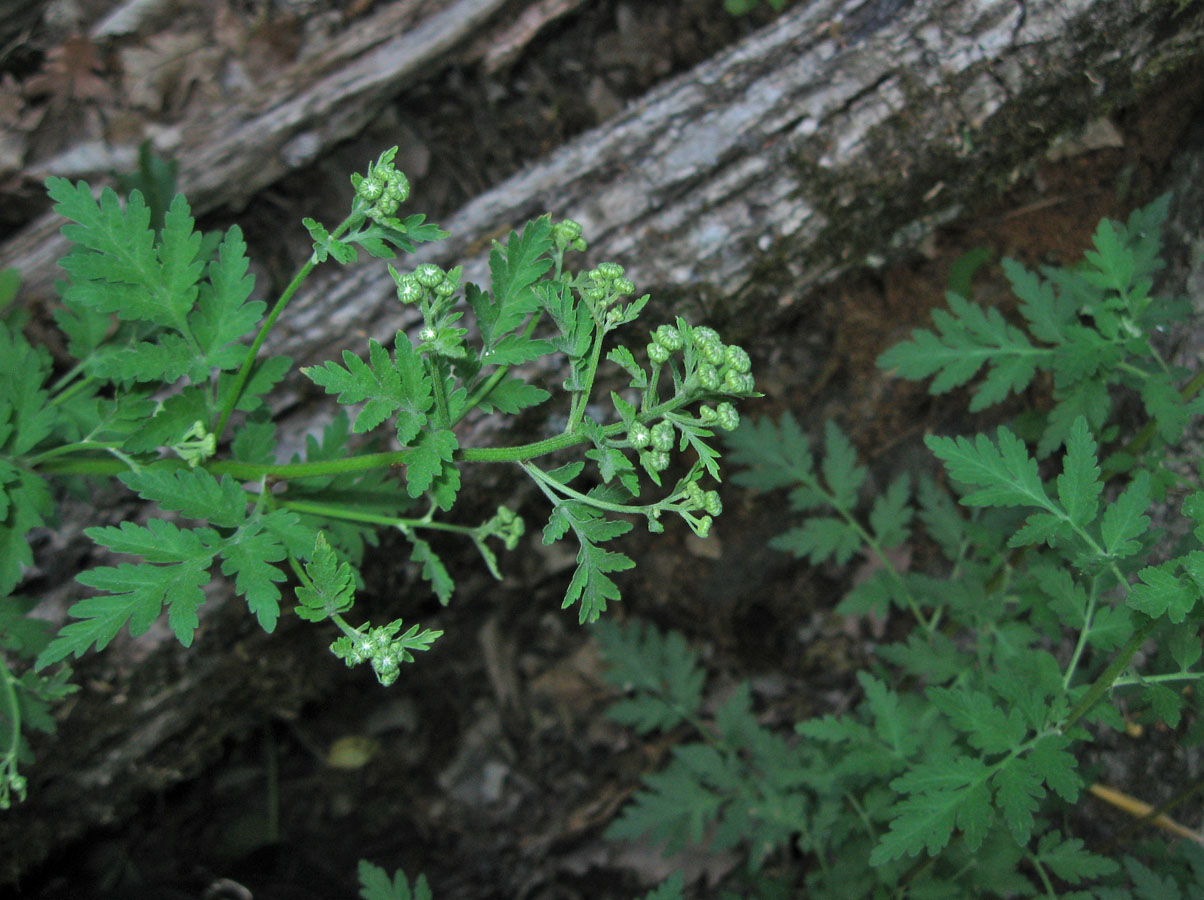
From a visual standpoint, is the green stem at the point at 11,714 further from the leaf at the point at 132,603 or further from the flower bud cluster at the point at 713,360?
the flower bud cluster at the point at 713,360

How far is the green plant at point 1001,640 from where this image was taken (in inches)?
81.5

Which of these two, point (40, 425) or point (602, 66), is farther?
point (602, 66)

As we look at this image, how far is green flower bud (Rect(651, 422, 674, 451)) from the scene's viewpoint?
1.66m

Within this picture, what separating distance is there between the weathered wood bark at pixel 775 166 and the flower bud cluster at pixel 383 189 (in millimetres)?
1036

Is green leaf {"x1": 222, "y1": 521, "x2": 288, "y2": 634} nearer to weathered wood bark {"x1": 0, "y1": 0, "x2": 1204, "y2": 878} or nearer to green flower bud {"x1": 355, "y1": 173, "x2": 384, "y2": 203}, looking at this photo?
green flower bud {"x1": 355, "y1": 173, "x2": 384, "y2": 203}

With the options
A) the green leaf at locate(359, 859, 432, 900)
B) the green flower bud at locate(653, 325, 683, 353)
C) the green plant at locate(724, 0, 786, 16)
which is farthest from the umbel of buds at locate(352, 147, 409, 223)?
the green plant at locate(724, 0, 786, 16)

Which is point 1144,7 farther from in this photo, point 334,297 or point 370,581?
point 370,581

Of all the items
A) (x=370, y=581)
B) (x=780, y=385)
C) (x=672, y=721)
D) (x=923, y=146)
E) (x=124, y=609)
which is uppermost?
(x=124, y=609)

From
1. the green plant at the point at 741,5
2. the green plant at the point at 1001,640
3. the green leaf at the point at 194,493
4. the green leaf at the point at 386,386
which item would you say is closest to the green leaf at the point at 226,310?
the green leaf at the point at 194,493

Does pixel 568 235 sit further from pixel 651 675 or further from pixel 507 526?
pixel 651 675

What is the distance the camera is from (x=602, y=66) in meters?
3.66

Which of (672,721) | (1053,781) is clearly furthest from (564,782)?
(1053,781)

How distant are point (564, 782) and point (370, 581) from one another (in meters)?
1.47

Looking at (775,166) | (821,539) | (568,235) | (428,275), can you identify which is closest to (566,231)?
(568,235)
